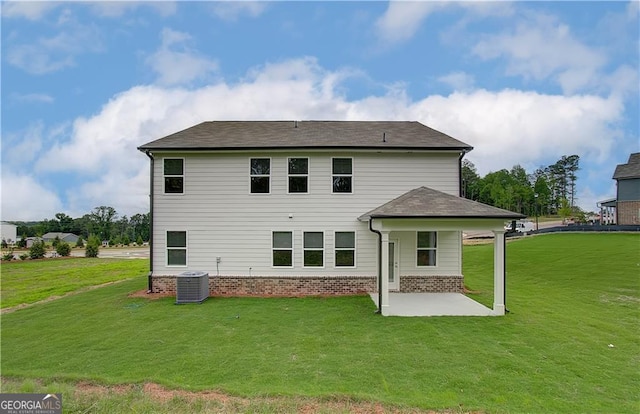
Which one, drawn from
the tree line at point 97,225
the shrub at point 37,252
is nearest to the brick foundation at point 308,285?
the shrub at point 37,252

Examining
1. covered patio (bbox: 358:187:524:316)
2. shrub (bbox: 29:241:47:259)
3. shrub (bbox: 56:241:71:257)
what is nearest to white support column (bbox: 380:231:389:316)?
covered patio (bbox: 358:187:524:316)

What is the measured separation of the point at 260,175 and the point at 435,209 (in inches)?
249

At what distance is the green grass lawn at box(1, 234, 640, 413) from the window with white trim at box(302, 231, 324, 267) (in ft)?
5.03

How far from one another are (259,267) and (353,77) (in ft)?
42.2

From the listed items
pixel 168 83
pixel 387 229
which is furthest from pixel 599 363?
pixel 168 83

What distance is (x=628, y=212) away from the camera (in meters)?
32.8

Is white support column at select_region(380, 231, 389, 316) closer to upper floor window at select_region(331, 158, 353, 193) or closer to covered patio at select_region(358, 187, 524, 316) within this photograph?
covered patio at select_region(358, 187, 524, 316)

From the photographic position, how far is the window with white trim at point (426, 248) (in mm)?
11922

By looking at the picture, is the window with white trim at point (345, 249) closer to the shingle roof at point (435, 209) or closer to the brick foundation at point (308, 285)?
the brick foundation at point (308, 285)

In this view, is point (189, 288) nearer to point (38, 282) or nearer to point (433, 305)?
point (433, 305)

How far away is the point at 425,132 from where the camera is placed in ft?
43.4

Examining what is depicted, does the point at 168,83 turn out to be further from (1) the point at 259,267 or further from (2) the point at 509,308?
(2) the point at 509,308

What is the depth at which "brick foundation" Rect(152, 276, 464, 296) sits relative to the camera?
11.7 meters

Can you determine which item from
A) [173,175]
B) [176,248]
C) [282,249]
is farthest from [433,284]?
[173,175]
